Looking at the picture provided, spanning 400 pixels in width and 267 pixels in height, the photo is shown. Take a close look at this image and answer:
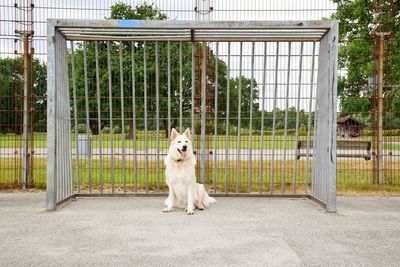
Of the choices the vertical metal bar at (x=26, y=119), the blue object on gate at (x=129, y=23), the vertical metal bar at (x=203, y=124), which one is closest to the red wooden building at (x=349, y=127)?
the vertical metal bar at (x=203, y=124)

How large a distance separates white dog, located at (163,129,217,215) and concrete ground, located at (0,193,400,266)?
0.33 meters

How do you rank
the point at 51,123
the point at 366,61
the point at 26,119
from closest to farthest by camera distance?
the point at 51,123, the point at 26,119, the point at 366,61

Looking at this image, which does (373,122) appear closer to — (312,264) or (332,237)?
(332,237)

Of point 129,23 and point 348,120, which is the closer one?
point 129,23

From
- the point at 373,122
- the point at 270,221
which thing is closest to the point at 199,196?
the point at 270,221

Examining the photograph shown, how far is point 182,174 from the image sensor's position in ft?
25.5

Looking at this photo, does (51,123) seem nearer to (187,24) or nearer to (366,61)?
(187,24)

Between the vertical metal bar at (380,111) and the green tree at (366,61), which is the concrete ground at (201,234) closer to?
the vertical metal bar at (380,111)

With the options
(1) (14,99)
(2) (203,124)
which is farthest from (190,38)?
(1) (14,99)

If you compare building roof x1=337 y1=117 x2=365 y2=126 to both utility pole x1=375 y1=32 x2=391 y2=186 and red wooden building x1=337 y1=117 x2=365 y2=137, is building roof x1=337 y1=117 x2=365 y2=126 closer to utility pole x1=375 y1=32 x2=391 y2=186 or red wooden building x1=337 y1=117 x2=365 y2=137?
red wooden building x1=337 y1=117 x2=365 y2=137

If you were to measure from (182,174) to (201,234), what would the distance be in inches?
76.8

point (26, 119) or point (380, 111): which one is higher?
point (380, 111)

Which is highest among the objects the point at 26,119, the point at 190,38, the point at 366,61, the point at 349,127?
the point at 366,61

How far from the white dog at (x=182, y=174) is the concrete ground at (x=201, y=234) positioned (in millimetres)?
334
